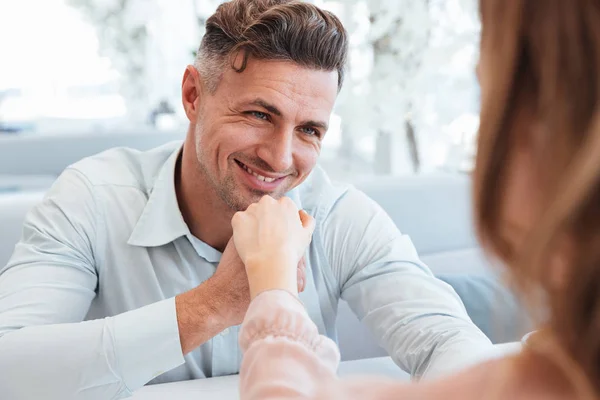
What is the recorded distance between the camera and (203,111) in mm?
1680

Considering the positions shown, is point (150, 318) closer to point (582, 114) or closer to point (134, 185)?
point (134, 185)

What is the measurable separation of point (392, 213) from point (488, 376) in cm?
165

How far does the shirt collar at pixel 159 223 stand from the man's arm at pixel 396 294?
1.07ft

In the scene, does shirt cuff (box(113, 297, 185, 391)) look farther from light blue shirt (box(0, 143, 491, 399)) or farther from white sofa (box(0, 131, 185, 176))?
white sofa (box(0, 131, 185, 176))

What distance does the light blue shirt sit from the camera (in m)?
1.32

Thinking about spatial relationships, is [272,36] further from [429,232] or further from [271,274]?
[429,232]

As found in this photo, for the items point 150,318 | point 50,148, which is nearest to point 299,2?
point 150,318

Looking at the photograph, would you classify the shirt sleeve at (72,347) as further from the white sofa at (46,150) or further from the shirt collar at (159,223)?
the white sofa at (46,150)

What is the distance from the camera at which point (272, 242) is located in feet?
3.71

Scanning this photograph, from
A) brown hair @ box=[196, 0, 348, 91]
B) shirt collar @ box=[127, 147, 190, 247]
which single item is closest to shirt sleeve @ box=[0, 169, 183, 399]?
shirt collar @ box=[127, 147, 190, 247]

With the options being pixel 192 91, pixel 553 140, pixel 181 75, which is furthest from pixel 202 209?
pixel 181 75

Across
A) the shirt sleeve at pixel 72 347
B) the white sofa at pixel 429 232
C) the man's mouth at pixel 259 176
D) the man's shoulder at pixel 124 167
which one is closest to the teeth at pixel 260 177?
the man's mouth at pixel 259 176

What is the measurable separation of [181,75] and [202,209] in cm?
299

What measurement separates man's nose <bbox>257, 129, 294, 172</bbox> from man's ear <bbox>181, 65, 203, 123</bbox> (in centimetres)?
23
